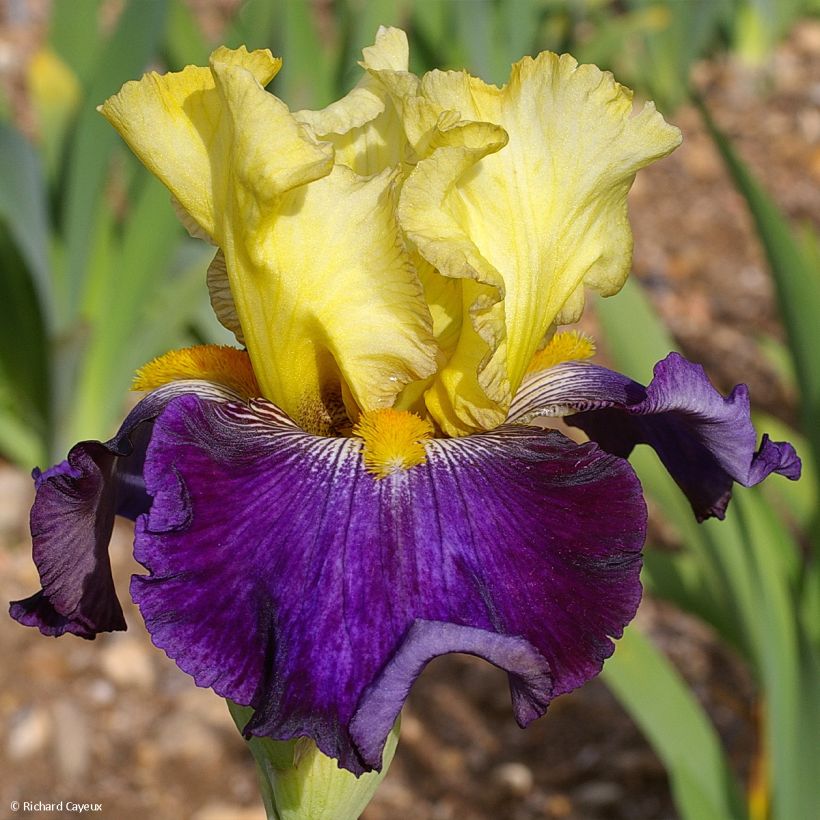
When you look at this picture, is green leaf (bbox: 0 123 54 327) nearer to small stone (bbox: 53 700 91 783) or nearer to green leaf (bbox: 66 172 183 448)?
green leaf (bbox: 66 172 183 448)

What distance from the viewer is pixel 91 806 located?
6.30 feet

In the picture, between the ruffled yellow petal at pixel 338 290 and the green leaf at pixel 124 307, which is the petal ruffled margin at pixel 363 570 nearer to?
the ruffled yellow petal at pixel 338 290

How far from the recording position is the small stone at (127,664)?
2260 millimetres

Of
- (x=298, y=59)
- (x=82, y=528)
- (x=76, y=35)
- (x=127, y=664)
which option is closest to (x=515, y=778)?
(x=127, y=664)

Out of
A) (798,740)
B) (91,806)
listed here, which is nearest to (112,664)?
(91,806)

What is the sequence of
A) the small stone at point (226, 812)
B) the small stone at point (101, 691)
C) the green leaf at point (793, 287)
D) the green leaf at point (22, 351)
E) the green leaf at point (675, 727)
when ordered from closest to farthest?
the green leaf at point (675, 727) → the green leaf at point (793, 287) → the small stone at point (226, 812) → the small stone at point (101, 691) → the green leaf at point (22, 351)

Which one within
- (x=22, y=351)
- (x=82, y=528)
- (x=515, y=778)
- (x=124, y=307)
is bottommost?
(x=515, y=778)

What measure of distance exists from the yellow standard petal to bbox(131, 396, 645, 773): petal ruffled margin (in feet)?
0.28

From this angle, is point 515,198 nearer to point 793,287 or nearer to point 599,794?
point 793,287

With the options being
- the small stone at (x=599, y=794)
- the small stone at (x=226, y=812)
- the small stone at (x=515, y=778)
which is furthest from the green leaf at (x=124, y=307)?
the small stone at (x=599, y=794)

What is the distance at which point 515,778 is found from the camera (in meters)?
2.02

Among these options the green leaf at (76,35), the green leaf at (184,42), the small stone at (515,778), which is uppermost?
the green leaf at (184,42)

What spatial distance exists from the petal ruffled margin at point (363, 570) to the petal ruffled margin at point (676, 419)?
0.34 feet

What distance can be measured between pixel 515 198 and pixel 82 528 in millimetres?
417
